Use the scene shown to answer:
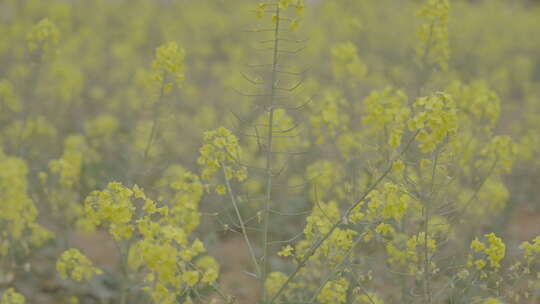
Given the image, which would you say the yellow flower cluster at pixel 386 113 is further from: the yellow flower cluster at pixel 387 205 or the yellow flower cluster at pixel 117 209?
the yellow flower cluster at pixel 117 209

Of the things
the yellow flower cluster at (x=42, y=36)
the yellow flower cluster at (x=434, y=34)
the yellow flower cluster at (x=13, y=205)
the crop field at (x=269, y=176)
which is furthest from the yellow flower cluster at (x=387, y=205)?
the yellow flower cluster at (x=42, y=36)

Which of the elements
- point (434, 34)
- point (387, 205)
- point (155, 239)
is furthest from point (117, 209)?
point (434, 34)

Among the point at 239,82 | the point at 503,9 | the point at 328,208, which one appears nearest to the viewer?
the point at 328,208

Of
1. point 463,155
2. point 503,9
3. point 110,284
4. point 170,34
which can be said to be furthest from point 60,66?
point 503,9

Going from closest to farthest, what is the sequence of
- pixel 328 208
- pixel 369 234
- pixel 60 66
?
1. pixel 369 234
2. pixel 328 208
3. pixel 60 66

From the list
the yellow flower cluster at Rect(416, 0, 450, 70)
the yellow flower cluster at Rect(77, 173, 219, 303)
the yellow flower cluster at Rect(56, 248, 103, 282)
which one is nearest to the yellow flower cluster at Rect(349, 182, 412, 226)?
the yellow flower cluster at Rect(77, 173, 219, 303)

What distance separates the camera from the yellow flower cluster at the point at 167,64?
12.0 feet

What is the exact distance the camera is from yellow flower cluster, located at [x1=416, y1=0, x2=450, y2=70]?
434 centimetres

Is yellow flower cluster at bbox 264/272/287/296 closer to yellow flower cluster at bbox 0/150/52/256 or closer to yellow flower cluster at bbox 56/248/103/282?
yellow flower cluster at bbox 56/248/103/282

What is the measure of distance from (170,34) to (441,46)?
665 centimetres

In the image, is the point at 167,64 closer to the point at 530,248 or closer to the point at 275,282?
the point at 275,282

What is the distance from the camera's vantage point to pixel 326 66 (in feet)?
35.0

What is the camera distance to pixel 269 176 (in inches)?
124

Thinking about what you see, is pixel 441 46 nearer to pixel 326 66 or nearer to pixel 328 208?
pixel 328 208
